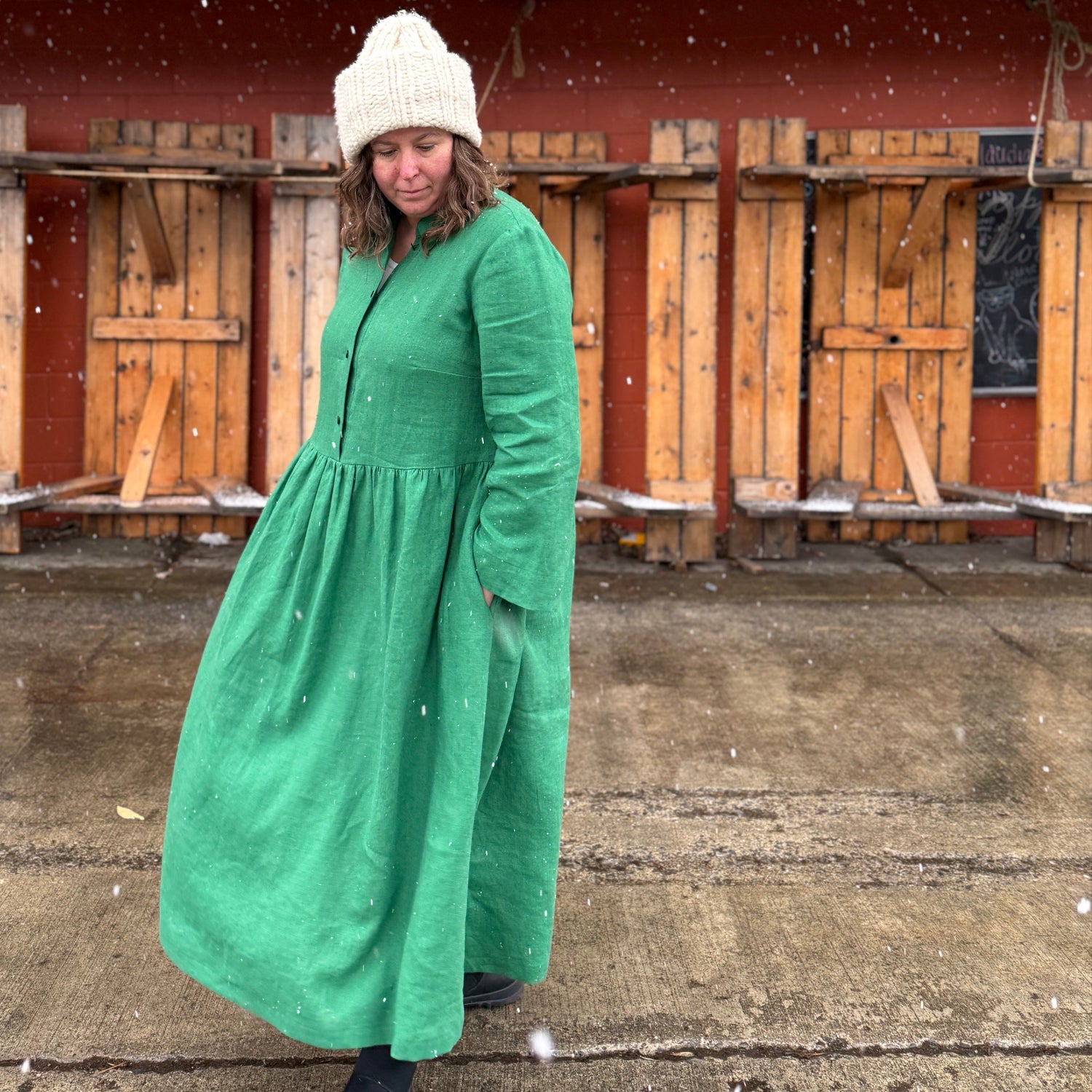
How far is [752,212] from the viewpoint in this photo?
673 cm

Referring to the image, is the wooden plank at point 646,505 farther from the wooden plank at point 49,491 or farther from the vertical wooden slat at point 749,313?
the wooden plank at point 49,491

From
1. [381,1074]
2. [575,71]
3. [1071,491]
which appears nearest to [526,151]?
[575,71]

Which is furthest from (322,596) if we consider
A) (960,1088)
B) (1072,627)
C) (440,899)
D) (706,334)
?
(706,334)

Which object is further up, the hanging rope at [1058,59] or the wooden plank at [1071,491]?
the hanging rope at [1058,59]

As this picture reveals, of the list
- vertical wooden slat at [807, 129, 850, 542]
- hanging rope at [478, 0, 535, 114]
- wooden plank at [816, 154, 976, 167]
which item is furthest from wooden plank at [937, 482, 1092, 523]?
hanging rope at [478, 0, 535, 114]

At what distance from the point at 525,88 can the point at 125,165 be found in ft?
6.91

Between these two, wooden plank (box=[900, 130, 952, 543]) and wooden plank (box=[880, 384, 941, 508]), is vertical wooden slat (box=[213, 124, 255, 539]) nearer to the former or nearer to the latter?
wooden plank (box=[880, 384, 941, 508])

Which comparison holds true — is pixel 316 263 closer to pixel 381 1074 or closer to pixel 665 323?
pixel 665 323

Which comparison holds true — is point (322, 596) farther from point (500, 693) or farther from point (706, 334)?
point (706, 334)

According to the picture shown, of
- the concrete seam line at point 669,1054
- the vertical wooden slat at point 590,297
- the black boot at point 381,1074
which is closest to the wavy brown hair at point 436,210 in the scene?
the black boot at point 381,1074

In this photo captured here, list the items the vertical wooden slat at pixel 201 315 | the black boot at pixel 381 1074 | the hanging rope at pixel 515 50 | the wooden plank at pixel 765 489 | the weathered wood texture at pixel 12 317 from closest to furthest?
the black boot at pixel 381 1074, the weathered wood texture at pixel 12 317, the wooden plank at pixel 765 489, the hanging rope at pixel 515 50, the vertical wooden slat at pixel 201 315

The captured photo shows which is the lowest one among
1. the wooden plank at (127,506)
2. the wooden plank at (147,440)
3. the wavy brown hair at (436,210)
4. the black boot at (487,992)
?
the black boot at (487,992)

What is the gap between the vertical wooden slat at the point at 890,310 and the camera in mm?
7043

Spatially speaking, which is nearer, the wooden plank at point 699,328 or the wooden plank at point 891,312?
the wooden plank at point 699,328
